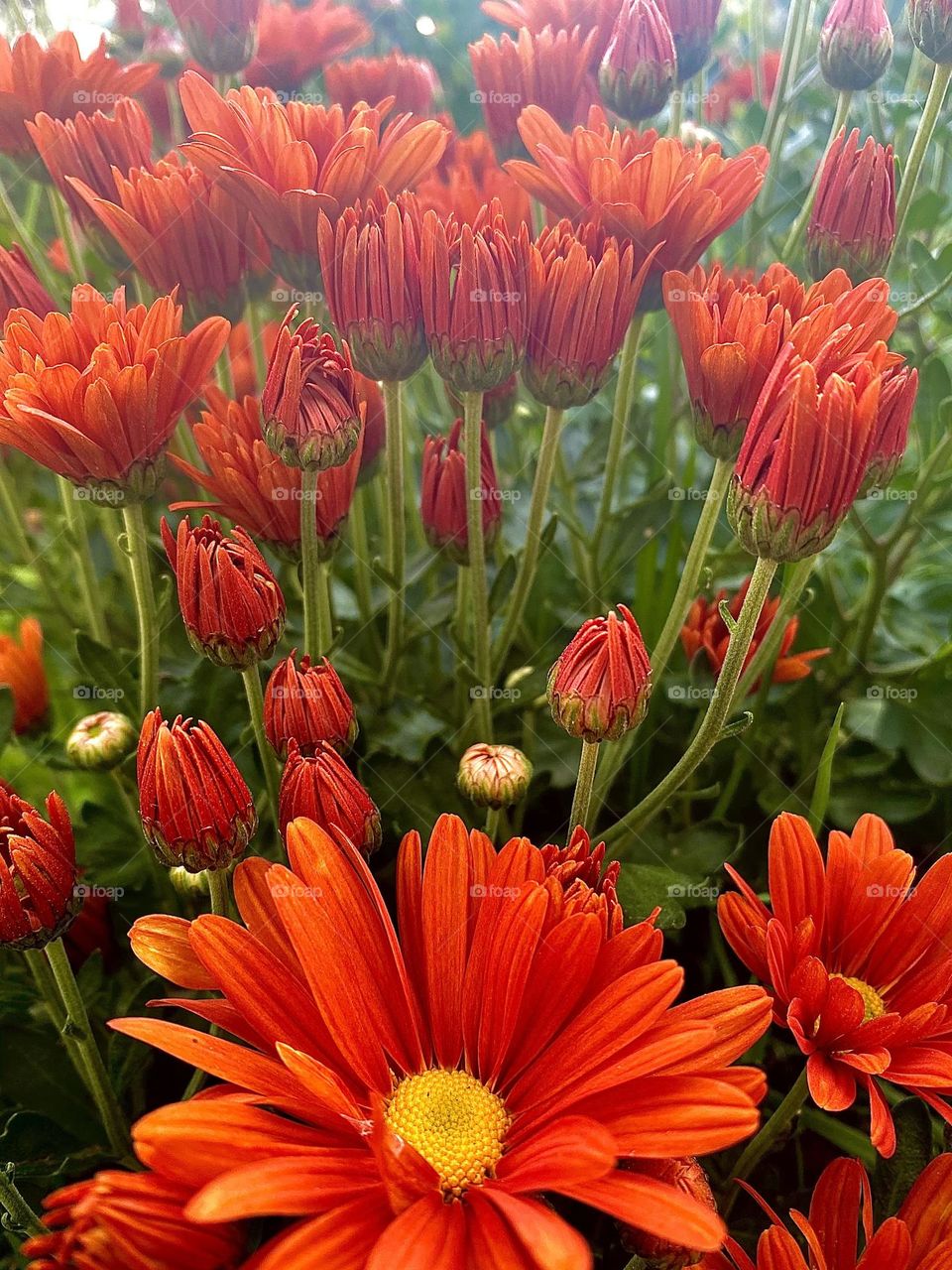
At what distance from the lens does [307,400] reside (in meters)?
0.45

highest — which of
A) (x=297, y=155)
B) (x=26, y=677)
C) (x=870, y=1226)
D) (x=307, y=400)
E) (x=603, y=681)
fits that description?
(x=297, y=155)

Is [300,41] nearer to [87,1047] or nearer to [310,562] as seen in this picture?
[310,562]

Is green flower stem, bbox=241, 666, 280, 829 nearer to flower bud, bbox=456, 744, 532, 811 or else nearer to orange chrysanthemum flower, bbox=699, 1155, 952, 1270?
flower bud, bbox=456, 744, 532, 811

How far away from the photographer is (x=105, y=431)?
0.46 metres

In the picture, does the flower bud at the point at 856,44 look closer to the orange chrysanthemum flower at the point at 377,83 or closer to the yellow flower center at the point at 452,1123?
the orange chrysanthemum flower at the point at 377,83

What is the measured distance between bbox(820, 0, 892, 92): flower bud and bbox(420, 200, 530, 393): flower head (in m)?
0.29

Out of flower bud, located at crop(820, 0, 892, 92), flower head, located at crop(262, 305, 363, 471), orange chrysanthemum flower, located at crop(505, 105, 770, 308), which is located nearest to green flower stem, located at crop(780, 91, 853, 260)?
flower bud, located at crop(820, 0, 892, 92)

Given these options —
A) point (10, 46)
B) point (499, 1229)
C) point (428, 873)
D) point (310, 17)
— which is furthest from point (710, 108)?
point (499, 1229)

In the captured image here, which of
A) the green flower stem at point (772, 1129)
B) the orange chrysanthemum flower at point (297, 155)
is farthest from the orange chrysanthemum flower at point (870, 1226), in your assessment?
the orange chrysanthemum flower at point (297, 155)

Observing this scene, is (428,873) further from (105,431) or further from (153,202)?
(153,202)

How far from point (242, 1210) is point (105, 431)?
0.32m

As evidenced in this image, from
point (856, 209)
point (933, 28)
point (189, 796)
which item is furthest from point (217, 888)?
point (933, 28)

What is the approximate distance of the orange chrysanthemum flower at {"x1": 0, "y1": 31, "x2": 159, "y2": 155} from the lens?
0.62m

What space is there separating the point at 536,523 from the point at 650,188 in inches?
7.3
